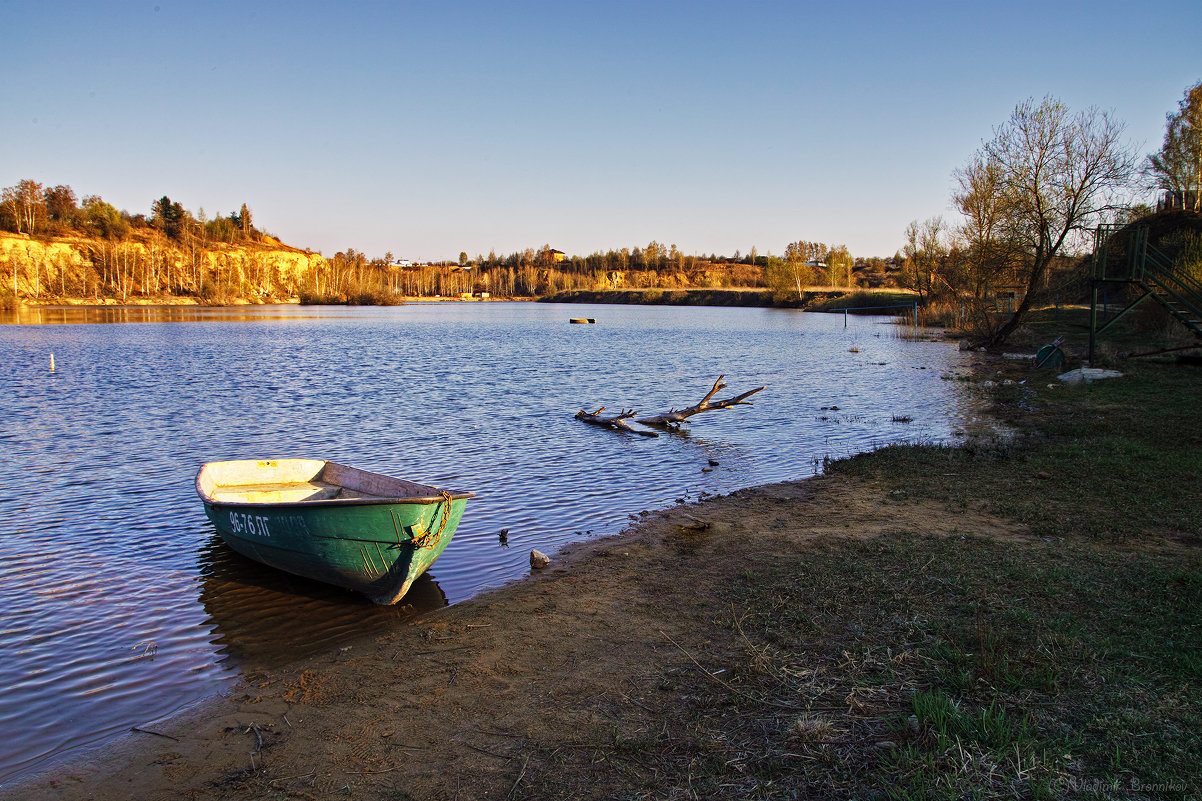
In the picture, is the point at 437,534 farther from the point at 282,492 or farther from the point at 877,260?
the point at 877,260

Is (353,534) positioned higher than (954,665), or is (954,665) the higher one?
(353,534)

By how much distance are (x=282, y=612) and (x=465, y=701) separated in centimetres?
340

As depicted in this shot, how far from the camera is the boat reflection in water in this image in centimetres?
702

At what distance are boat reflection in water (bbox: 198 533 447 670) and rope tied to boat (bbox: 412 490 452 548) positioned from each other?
758 millimetres

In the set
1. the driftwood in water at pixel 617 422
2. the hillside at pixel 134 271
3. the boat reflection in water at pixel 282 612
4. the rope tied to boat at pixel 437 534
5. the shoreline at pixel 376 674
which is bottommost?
the boat reflection in water at pixel 282 612

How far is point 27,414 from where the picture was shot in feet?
65.7

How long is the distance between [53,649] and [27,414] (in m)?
17.0

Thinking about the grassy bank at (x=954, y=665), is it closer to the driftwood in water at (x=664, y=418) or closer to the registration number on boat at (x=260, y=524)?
the registration number on boat at (x=260, y=524)

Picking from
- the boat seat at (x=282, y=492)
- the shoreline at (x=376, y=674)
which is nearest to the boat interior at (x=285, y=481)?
the boat seat at (x=282, y=492)

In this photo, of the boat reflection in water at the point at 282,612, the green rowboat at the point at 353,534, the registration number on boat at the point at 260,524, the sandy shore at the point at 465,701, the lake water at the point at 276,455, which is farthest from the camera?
the registration number on boat at the point at 260,524

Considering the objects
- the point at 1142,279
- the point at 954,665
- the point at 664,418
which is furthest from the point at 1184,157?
the point at 954,665

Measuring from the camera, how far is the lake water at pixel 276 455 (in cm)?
687

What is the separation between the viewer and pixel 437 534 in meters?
7.78

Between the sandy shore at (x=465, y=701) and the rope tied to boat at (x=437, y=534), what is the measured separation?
2.48 feet
